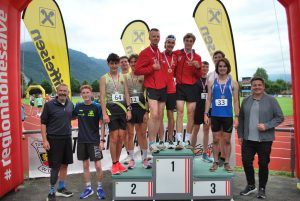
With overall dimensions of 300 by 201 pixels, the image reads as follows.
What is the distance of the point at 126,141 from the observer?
507 cm

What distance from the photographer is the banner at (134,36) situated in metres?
9.71

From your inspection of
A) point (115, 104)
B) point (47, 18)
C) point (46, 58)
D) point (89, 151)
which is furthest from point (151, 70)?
point (47, 18)

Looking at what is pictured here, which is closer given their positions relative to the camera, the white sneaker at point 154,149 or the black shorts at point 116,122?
the white sneaker at point 154,149

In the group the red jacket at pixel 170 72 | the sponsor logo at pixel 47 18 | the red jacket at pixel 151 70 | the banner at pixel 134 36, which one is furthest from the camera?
the banner at pixel 134 36

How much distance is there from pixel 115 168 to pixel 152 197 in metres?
0.69

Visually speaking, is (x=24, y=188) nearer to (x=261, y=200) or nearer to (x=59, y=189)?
(x=59, y=189)

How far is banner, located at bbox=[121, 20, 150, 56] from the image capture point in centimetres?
971

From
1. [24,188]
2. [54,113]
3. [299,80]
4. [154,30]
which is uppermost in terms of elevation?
[154,30]

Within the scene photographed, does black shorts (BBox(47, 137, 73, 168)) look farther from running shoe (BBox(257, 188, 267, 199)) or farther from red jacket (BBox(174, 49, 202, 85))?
running shoe (BBox(257, 188, 267, 199))

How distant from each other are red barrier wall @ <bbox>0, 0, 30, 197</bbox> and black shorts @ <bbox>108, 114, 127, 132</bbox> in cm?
157

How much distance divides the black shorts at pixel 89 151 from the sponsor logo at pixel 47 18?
132 inches

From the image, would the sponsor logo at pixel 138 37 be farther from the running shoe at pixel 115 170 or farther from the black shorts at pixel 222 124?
the running shoe at pixel 115 170

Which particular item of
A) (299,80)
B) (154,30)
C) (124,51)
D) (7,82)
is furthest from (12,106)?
(124,51)

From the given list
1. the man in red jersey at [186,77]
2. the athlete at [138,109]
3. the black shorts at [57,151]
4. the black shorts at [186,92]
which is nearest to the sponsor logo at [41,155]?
the black shorts at [57,151]
